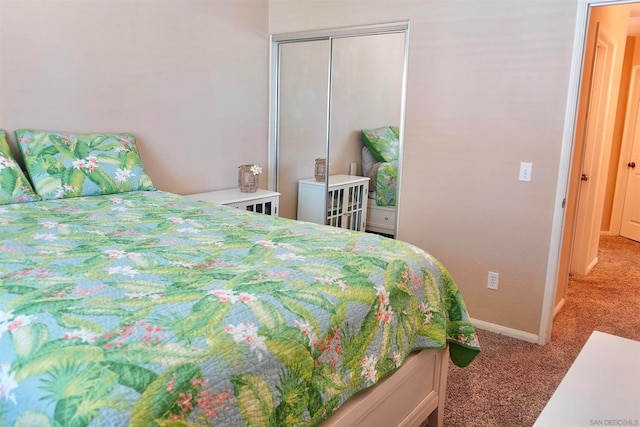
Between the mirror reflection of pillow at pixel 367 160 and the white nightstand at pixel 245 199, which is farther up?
the mirror reflection of pillow at pixel 367 160

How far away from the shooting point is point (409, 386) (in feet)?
5.62

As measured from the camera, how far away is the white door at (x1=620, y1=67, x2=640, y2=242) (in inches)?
209

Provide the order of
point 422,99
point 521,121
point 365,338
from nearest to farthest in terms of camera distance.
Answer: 1. point 365,338
2. point 521,121
3. point 422,99

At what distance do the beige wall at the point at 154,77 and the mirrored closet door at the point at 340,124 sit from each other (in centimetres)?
21

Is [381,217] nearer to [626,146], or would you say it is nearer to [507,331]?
[507,331]

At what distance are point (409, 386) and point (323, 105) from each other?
2.57 meters

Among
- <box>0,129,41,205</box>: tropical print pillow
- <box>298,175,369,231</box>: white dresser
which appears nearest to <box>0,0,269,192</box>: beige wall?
<box>0,129,41,205</box>: tropical print pillow

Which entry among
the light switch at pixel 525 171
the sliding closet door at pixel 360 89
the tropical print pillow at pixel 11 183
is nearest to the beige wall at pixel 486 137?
the light switch at pixel 525 171

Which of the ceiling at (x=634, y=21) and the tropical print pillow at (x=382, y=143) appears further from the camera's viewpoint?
the ceiling at (x=634, y=21)

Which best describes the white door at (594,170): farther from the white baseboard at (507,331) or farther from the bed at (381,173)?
the bed at (381,173)

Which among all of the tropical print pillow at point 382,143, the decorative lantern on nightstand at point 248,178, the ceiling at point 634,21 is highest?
the ceiling at point 634,21

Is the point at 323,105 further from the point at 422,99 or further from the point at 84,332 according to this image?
the point at 84,332

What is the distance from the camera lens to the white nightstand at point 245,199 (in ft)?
10.9

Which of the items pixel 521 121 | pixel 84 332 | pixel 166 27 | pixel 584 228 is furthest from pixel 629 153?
pixel 84 332
